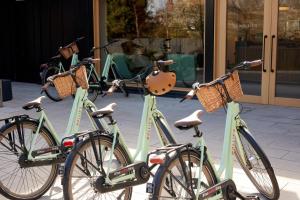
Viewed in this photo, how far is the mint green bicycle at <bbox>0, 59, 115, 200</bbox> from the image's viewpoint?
385cm

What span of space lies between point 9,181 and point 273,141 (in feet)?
10.2

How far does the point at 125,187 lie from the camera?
11.1 feet

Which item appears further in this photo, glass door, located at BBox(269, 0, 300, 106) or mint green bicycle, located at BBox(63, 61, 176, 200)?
glass door, located at BBox(269, 0, 300, 106)

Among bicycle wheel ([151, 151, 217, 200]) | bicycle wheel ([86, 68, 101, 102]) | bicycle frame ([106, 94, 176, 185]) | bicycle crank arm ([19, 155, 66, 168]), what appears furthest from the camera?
bicycle wheel ([86, 68, 101, 102])

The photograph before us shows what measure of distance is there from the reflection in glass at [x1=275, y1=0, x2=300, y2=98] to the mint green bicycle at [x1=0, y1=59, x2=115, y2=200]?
14.3 ft

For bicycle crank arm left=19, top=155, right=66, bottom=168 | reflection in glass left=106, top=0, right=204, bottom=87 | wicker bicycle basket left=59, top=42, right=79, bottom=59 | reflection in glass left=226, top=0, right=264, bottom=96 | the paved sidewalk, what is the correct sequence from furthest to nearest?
reflection in glass left=106, top=0, right=204, bottom=87 < wicker bicycle basket left=59, top=42, right=79, bottom=59 < reflection in glass left=226, top=0, right=264, bottom=96 < the paved sidewalk < bicycle crank arm left=19, top=155, right=66, bottom=168

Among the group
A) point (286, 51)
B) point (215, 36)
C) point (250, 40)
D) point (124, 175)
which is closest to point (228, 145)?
point (124, 175)

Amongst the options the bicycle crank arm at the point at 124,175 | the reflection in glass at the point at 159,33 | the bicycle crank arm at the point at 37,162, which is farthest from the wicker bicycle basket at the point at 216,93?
the reflection in glass at the point at 159,33

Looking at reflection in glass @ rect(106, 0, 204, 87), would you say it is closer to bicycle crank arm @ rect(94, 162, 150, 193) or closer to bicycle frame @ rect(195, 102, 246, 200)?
bicycle frame @ rect(195, 102, 246, 200)

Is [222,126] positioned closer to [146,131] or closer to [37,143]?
[146,131]

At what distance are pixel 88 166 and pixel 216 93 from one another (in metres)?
1.07

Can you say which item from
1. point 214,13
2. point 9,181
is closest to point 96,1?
point 214,13

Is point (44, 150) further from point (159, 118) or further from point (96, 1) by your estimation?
point (96, 1)

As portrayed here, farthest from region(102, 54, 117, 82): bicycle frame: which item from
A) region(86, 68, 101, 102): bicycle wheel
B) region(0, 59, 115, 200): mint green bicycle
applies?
region(0, 59, 115, 200): mint green bicycle
